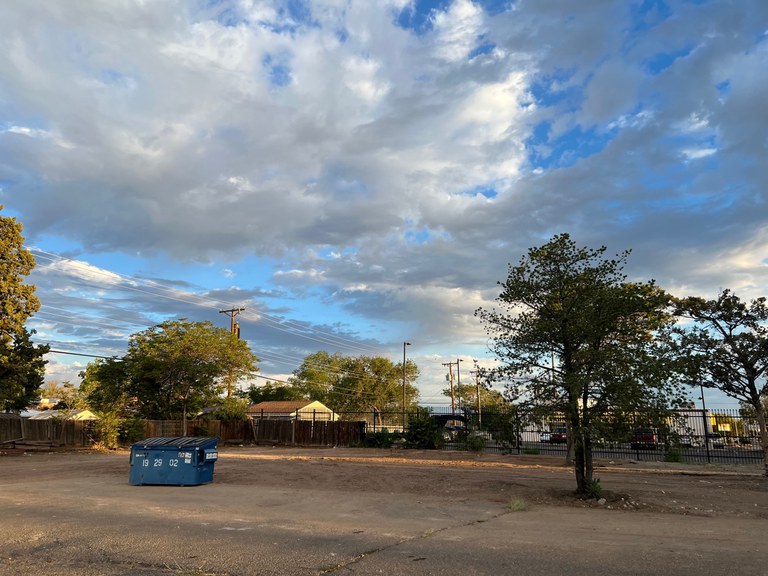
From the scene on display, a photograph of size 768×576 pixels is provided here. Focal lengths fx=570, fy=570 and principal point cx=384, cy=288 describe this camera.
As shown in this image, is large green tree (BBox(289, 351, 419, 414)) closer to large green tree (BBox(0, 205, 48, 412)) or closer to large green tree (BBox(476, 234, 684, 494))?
large green tree (BBox(0, 205, 48, 412))

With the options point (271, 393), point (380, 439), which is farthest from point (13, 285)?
point (271, 393)

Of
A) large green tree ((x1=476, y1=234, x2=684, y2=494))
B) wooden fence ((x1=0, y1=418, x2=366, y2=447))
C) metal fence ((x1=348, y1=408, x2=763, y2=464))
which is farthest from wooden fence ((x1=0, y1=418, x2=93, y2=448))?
large green tree ((x1=476, y1=234, x2=684, y2=494))

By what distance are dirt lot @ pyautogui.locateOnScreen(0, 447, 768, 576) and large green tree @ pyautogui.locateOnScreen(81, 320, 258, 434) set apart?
18.2 metres

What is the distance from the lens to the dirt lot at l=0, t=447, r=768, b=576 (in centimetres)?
621

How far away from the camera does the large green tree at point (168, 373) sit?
112 ft

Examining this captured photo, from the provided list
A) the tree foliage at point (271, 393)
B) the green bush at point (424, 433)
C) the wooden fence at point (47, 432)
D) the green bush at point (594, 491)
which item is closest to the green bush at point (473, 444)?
the green bush at point (424, 433)

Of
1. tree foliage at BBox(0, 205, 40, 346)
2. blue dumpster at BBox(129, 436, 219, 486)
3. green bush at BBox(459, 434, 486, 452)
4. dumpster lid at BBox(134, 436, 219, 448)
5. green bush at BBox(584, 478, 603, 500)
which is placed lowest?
green bush at BBox(459, 434, 486, 452)

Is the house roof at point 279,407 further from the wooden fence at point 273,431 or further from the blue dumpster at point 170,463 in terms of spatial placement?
Result: the blue dumpster at point 170,463

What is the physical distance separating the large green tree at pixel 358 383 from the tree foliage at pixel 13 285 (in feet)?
191

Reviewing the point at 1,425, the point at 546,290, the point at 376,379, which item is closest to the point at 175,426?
the point at 1,425

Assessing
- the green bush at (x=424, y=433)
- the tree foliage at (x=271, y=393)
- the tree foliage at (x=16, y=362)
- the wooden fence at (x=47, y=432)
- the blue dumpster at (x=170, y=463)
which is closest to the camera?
the blue dumpster at (x=170, y=463)

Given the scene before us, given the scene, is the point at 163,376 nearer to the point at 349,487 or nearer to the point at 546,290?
the point at 349,487

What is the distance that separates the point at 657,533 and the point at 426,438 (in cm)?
Answer: 2186

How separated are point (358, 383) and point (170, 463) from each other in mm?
70008
